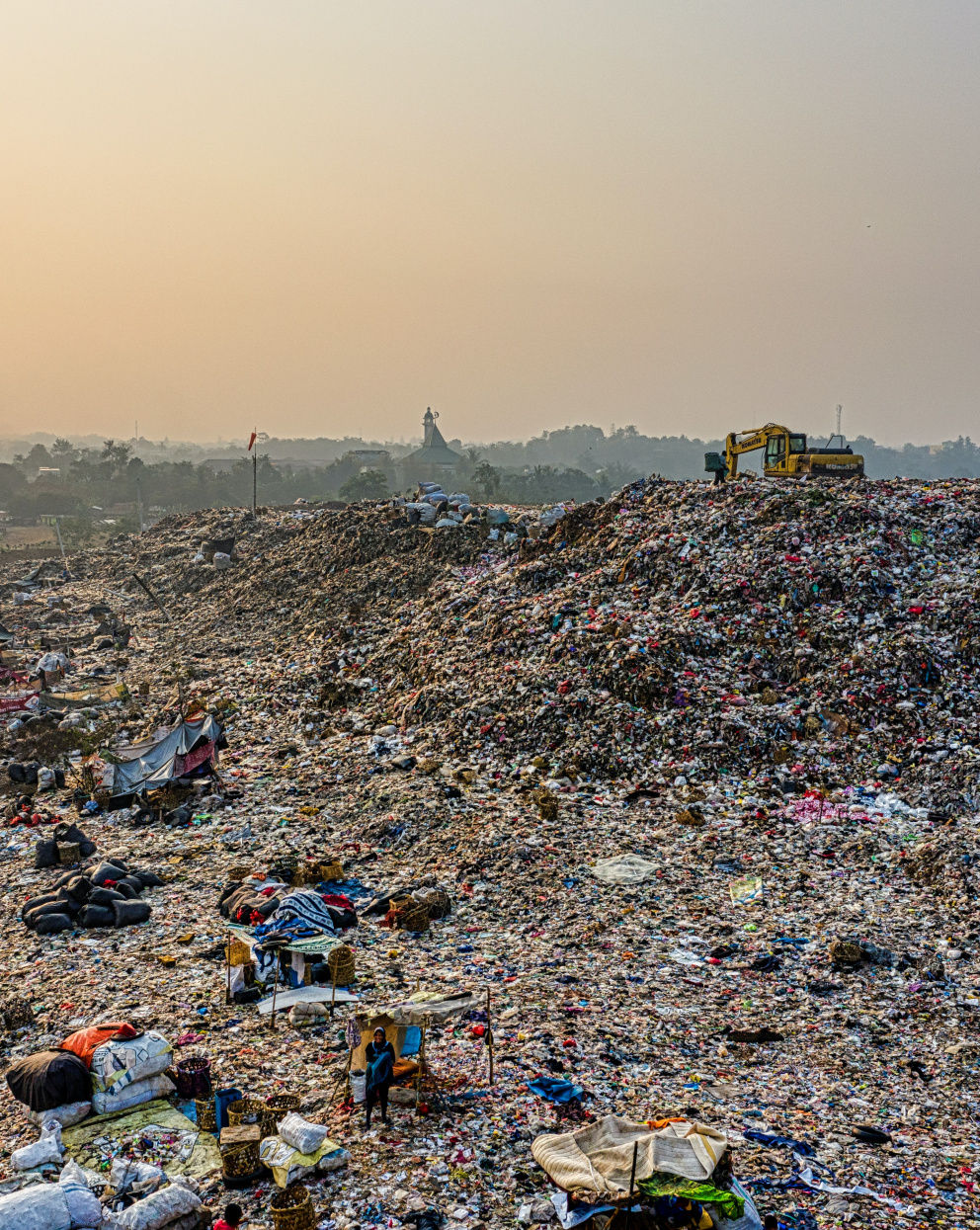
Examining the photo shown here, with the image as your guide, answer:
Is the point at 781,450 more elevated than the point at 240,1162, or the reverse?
the point at 781,450

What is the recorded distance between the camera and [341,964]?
7.12m

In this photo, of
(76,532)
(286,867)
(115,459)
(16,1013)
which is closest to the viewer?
(16,1013)

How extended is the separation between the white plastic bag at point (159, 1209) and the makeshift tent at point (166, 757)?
25.7 feet

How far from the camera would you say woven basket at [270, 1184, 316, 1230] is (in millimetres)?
4707

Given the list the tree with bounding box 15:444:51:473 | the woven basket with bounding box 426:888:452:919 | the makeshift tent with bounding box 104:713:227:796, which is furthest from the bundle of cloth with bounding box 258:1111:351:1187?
the tree with bounding box 15:444:51:473

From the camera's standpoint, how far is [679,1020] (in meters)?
6.91

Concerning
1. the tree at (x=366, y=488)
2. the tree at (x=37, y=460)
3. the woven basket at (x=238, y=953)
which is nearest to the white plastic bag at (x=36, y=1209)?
the woven basket at (x=238, y=953)

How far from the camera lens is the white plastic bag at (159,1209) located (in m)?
4.64

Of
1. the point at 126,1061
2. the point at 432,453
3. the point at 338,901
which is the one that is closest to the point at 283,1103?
the point at 126,1061

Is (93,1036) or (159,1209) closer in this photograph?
(159,1209)

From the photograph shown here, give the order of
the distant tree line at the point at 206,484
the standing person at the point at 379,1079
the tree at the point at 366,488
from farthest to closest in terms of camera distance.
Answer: the distant tree line at the point at 206,484 < the tree at the point at 366,488 < the standing person at the point at 379,1079

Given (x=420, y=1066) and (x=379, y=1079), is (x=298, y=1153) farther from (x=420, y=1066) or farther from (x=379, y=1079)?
(x=420, y=1066)

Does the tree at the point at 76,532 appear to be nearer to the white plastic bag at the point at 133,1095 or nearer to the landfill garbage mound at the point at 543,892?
the landfill garbage mound at the point at 543,892

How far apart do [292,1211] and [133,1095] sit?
1646 millimetres
